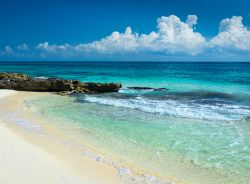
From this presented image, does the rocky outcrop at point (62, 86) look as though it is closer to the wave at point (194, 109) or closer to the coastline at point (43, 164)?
the wave at point (194, 109)

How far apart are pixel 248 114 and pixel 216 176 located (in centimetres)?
1045

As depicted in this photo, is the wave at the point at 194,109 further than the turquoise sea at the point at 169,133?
Yes

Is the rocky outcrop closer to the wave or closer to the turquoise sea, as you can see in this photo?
the wave

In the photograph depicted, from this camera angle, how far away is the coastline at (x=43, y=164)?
357 inches

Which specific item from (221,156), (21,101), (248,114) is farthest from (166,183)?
(21,101)

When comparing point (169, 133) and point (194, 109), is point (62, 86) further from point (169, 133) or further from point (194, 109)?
point (169, 133)

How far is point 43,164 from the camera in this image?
33.3 ft

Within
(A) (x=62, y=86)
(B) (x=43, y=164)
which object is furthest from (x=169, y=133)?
(A) (x=62, y=86)

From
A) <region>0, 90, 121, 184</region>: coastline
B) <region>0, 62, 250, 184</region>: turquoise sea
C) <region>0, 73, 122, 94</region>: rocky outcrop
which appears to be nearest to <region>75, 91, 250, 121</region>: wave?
<region>0, 62, 250, 184</region>: turquoise sea

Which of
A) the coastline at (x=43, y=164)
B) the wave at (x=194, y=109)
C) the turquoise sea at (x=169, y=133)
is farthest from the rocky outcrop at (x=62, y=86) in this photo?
the coastline at (x=43, y=164)

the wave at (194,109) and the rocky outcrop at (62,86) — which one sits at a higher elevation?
the rocky outcrop at (62,86)

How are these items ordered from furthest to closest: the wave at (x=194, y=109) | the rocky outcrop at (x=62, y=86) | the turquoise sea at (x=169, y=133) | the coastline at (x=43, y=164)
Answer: the rocky outcrop at (x=62, y=86), the wave at (x=194, y=109), the turquoise sea at (x=169, y=133), the coastline at (x=43, y=164)

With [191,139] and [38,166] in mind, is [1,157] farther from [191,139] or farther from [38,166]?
[191,139]

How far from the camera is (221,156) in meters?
11.6
